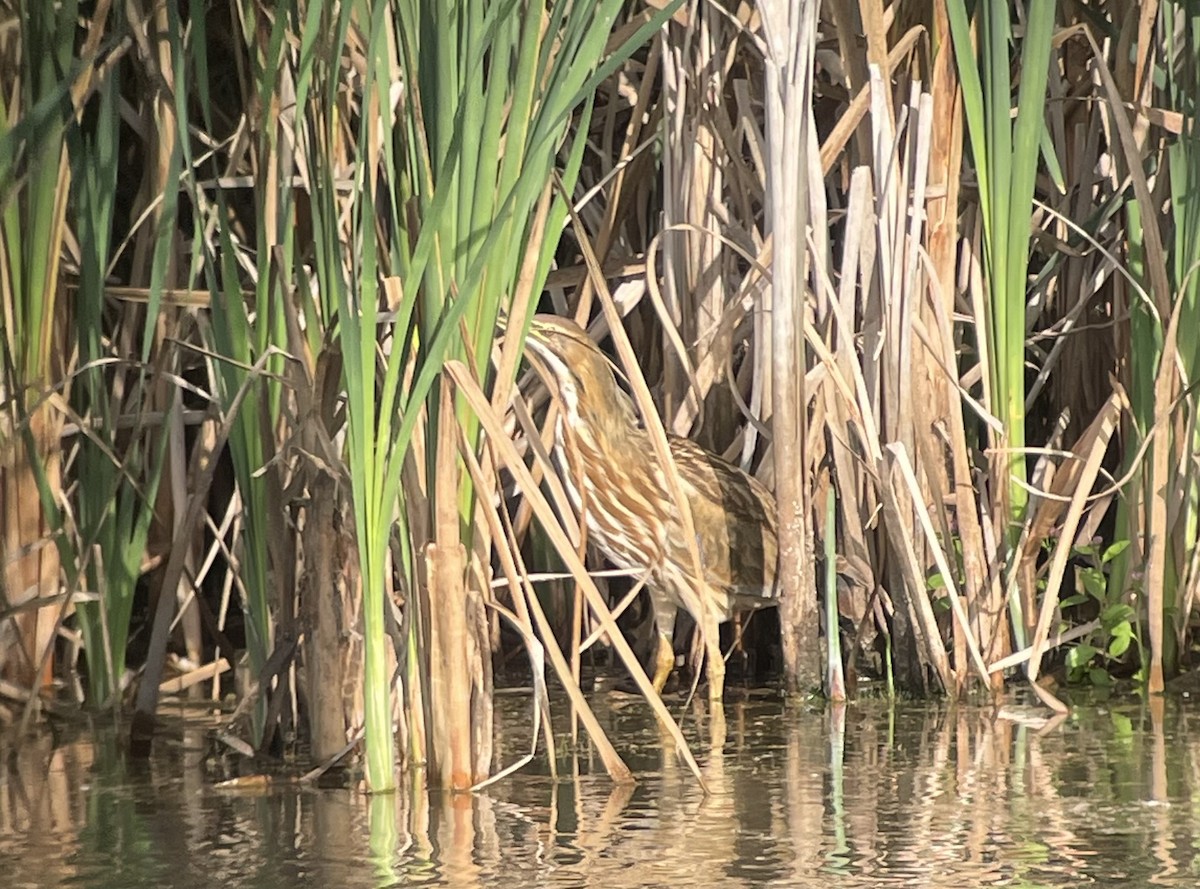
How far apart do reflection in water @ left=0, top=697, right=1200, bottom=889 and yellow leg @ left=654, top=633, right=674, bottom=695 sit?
14.2 inches

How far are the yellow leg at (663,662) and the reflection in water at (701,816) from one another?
361mm

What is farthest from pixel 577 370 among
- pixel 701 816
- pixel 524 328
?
pixel 701 816

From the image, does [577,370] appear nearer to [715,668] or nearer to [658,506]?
[658,506]

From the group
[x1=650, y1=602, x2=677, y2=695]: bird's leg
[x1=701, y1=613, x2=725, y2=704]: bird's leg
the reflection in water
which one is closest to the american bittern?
[x1=650, y1=602, x2=677, y2=695]: bird's leg

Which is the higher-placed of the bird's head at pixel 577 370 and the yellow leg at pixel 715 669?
the bird's head at pixel 577 370

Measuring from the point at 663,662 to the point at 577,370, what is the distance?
522 mm

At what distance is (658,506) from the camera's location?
3.37m

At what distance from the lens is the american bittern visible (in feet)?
10.8

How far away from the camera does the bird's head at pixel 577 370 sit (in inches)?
125

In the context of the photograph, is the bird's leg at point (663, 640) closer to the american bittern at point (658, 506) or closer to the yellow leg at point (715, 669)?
the american bittern at point (658, 506)

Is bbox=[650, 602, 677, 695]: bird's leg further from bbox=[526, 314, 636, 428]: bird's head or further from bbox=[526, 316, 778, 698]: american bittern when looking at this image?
bbox=[526, 314, 636, 428]: bird's head

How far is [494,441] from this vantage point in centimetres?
225

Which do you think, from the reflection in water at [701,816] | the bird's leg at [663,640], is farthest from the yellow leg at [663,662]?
the reflection in water at [701,816]

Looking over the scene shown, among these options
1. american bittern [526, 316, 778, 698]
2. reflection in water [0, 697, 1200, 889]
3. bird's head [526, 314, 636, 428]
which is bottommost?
reflection in water [0, 697, 1200, 889]
